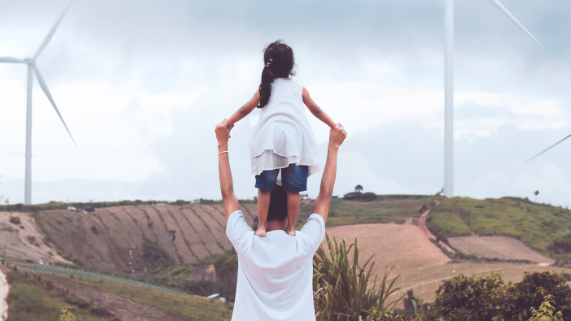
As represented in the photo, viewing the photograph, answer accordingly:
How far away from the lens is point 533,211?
1009 inches

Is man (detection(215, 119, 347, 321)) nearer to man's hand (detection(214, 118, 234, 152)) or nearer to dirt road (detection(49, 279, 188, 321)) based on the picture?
man's hand (detection(214, 118, 234, 152))

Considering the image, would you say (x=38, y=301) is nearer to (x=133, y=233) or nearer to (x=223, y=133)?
(x=133, y=233)

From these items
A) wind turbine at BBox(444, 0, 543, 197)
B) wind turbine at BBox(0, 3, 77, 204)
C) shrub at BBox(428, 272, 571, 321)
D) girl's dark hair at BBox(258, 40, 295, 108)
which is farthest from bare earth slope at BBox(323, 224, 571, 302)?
wind turbine at BBox(0, 3, 77, 204)

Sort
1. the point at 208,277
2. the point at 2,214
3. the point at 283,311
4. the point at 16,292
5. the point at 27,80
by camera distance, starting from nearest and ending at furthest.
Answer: the point at 283,311
the point at 16,292
the point at 208,277
the point at 2,214
the point at 27,80

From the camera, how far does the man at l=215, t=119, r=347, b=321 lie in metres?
3.83

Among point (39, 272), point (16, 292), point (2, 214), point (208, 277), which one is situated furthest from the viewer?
point (2, 214)

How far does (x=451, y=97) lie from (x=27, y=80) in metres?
24.8

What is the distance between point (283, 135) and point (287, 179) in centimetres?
37

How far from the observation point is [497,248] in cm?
2156

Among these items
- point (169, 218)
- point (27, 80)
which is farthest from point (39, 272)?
point (27, 80)

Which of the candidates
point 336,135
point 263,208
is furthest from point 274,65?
point 263,208

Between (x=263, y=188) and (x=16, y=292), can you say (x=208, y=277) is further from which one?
(x=263, y=188)

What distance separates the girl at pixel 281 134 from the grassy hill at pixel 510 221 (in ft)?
65.9

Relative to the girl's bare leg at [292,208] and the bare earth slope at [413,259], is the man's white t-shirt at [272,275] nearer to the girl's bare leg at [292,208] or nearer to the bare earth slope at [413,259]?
the girl's bare leg at [292,208]
